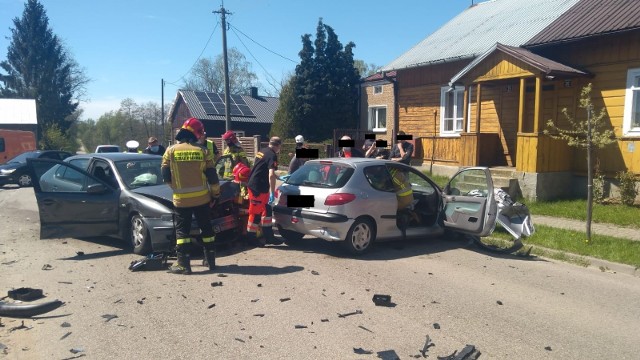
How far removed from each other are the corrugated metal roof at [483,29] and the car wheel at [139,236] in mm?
12144

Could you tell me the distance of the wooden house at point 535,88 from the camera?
40.2 ft

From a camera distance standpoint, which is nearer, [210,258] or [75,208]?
[210,258]

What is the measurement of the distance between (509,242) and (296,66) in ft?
69.1

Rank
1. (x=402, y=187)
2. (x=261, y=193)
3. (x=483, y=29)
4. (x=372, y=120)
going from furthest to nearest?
(x=372, y=120) < (x=483, y=29) < (x=402, y=187) < (x=261, y=193)

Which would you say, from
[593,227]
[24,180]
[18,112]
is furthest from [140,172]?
[18,112]

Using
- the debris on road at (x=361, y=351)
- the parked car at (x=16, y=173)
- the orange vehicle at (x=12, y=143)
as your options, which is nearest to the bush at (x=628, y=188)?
the debris on road at (x=361, y=351)

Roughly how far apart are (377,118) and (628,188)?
46.0 feet

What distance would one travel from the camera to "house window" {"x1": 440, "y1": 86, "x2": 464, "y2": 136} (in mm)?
17672

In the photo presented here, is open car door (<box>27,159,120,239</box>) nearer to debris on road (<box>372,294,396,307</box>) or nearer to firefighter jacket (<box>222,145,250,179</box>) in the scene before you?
firefighter jacket (<box>222,145,250,179</box>)

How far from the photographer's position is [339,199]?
7230 millimetres

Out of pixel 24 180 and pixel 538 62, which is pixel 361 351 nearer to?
pixel 538 62

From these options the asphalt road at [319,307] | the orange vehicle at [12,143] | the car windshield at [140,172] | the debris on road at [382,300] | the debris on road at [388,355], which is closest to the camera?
the debris on road at [388,355]

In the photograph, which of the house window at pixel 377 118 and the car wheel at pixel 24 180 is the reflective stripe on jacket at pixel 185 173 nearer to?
the car wheel at pixel 24 180

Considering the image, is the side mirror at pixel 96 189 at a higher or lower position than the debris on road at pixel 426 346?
higher
